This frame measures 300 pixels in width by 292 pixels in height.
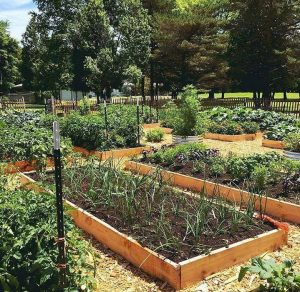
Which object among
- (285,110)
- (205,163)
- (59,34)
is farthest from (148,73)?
(205,163)

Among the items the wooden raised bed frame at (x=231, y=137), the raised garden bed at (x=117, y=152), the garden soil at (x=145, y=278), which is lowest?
the wooden raised bed frame at (x=231, y=137)

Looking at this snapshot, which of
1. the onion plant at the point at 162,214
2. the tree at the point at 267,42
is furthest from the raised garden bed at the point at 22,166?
the tree at the point at 267,42

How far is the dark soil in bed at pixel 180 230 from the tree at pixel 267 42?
24752 mm

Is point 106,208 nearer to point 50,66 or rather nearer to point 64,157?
point 64,157

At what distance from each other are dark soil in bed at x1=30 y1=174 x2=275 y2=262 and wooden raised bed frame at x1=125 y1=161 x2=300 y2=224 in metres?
0.35

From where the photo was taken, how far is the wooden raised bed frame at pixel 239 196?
544cm

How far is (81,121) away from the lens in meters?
10.7

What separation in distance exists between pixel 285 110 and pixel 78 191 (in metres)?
15.8

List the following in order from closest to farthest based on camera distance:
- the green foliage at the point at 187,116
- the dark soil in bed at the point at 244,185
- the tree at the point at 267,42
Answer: the dark soil in bed at the point at 244,185, the green foliage at the point at 187,116, the tree at the point at 267,42

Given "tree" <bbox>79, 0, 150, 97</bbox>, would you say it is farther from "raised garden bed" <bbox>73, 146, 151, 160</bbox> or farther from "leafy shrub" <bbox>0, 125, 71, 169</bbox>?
"leafy shrub" <bbox>0, 125, 71, 169</bbox>

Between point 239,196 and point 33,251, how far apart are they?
375cm

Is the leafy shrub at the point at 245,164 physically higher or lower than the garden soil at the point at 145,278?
higher

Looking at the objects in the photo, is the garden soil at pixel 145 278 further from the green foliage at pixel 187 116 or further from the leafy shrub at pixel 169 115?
the leafy shrub at pixel 169 115

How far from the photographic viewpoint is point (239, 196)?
6.01 m
